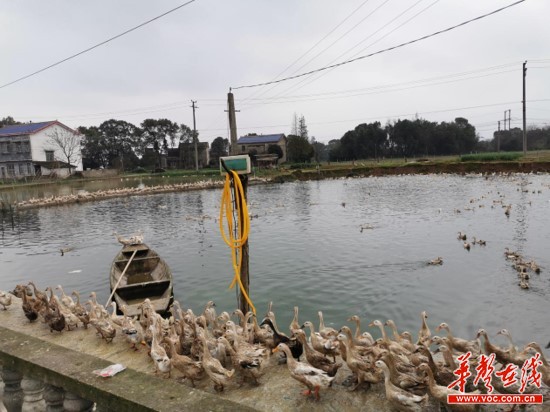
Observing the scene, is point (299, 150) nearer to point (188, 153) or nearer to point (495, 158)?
point (188, 153)

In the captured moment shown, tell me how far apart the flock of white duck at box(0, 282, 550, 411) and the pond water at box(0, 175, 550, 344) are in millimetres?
5035

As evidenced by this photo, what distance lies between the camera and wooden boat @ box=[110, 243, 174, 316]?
1268 cm

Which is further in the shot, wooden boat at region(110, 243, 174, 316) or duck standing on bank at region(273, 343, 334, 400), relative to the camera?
wooden boat at region(110, 243, 174, 316)

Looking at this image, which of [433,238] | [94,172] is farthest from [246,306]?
[94,172]

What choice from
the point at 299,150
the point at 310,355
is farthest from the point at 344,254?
the point at 299,150

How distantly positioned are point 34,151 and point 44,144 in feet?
9.80

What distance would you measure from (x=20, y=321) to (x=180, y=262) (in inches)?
452

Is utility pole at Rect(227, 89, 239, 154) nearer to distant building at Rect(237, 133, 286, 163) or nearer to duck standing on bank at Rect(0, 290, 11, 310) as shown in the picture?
duck standing on bank at Rect(0, 290, 11, 310)

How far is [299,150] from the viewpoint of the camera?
287ft

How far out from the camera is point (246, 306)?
11.0 meters

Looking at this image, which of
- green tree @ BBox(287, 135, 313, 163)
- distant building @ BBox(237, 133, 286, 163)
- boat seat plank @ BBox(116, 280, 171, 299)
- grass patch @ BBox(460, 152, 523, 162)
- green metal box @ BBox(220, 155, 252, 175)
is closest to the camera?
green metal box @ BBox(220, 155, 252, 175)

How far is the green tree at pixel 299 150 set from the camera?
→ 3433 inches

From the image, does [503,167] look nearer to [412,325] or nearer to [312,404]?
[412,325]
